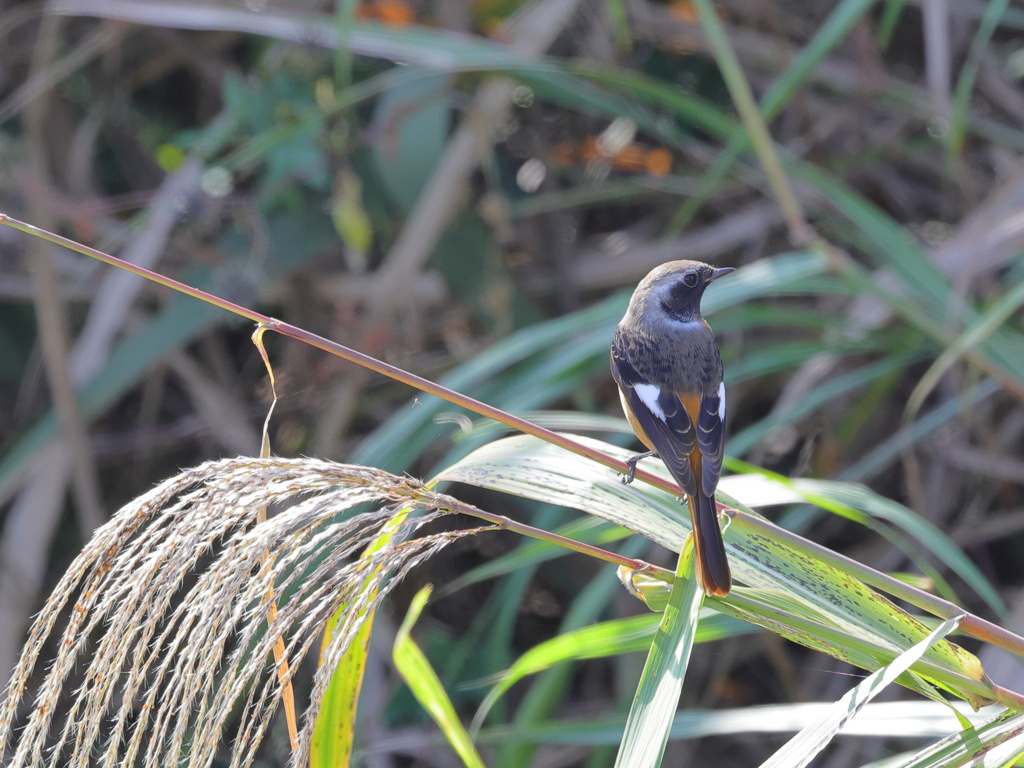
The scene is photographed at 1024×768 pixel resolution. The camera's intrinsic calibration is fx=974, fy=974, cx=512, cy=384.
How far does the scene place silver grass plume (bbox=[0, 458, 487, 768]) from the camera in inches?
44.8

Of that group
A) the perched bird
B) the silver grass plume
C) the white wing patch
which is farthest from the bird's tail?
the white wing patch

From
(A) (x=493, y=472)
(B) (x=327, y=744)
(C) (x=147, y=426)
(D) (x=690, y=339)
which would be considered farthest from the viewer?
(C) (x=147, y=426)

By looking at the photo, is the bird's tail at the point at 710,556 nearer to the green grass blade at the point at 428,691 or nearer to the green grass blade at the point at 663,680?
the green grass blade at the point at 663,680

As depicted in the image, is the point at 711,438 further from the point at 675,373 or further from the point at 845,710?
the point at 845,710

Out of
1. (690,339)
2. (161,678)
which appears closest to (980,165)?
(690,339)

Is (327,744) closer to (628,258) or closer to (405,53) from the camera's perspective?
(405,53)

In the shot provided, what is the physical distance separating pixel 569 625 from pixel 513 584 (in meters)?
0.22

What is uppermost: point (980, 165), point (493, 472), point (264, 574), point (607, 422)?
point (980, 165)

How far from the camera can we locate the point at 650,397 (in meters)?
2.52

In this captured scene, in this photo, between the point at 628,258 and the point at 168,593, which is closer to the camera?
the point at 168,593

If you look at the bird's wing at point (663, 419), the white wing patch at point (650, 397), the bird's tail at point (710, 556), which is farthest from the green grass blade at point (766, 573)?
the white wing patch at point (650, 397)

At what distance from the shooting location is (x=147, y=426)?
4008mm

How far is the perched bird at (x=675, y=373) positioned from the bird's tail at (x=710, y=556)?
26 cm

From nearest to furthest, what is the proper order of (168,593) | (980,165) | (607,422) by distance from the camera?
(168,593) < (607,422) < (980,165)
